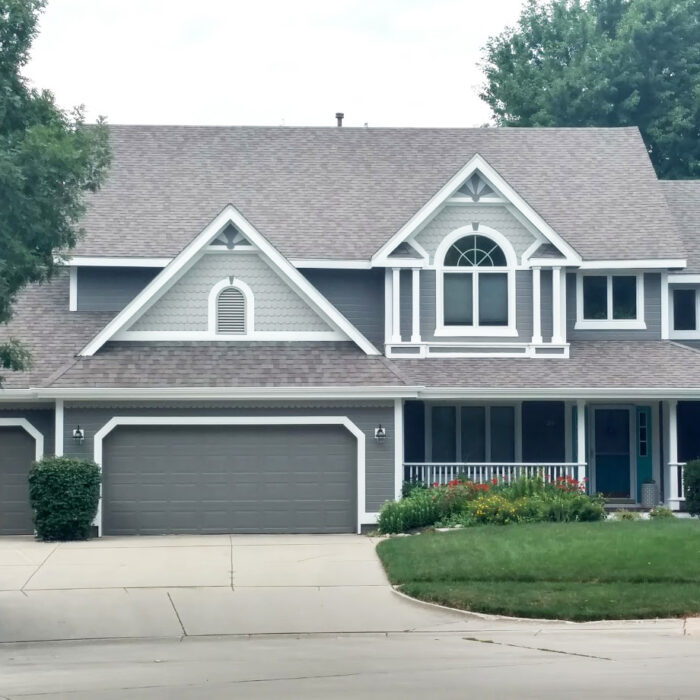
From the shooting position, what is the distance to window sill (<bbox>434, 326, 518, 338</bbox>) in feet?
90.4

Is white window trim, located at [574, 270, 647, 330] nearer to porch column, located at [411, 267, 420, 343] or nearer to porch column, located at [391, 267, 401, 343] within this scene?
porch column, located at [411, 267, 420, 343]

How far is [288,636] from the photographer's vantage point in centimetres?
1599

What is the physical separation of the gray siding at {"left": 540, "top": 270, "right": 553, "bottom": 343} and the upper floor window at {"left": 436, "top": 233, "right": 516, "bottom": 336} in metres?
0.65

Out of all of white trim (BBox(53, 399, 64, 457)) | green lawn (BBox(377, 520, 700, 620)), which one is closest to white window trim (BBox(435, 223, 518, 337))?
green lawn (BBox(377, 520, 700, 620))

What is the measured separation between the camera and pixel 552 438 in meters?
28.5

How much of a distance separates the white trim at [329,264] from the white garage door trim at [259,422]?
170 inches

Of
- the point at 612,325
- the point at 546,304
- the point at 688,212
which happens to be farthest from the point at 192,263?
the point at 688,212

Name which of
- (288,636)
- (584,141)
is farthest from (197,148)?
(288,636)

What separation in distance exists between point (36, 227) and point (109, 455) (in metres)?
8.90

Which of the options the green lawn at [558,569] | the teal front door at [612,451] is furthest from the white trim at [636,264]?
the green lawn at [558,569]

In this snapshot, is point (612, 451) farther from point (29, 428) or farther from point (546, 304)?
point (29, 428)

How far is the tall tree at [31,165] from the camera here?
1609 cm

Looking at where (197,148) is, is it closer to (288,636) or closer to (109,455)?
(109,455)

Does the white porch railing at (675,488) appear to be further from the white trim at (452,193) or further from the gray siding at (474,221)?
the gray siding at (474,221)
